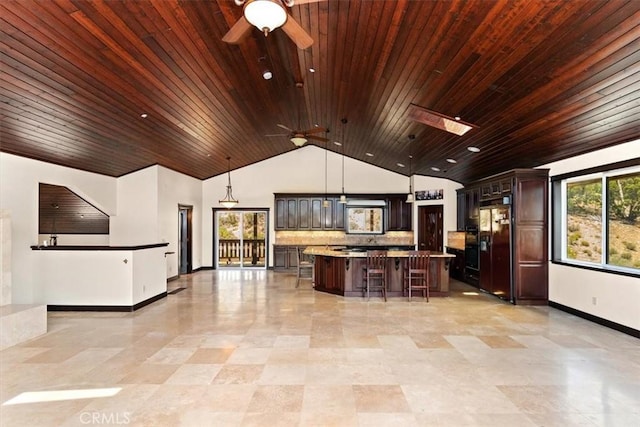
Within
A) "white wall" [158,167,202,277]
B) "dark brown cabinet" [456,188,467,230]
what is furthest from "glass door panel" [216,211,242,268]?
"dark brown cabinet" [456,188,467,230]

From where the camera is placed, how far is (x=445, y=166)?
7.92 m

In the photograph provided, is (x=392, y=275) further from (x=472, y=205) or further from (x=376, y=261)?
(x=472, y=205)

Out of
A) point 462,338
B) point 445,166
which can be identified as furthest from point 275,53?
point 445,166

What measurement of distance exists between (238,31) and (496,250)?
6.22m

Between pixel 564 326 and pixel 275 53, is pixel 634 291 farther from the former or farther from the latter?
pixel 275 53

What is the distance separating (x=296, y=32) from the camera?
2473mm

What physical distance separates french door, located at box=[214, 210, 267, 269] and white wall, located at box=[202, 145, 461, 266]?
25cm

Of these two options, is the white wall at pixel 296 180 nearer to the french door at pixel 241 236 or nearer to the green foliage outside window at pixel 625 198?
the french door at pixel 241 236

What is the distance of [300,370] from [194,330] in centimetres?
204

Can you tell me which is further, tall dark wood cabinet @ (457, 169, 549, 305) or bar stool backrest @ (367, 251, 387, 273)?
bar stool backrest @ (367, 251, 387, 273)

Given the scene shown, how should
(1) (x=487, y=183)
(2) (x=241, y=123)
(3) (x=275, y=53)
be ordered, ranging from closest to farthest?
(3) (x=275, y=53) → (2) (x=241, y=123) → (1) (x=487, y=183)

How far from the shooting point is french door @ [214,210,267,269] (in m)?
10.7

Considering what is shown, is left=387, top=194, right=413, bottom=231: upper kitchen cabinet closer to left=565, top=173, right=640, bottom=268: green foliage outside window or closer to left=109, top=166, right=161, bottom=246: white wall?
left=565, top=173, right=640, bottom=268: green foliage outside window

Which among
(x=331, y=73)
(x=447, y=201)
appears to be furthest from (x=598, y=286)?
(x=331, y=73)
